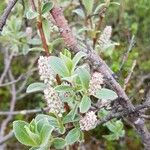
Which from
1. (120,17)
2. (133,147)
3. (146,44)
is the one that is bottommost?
(133,147)

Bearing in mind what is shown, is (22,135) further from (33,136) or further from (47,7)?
(47,7)

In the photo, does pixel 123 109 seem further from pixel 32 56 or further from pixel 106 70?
pixel 32 56

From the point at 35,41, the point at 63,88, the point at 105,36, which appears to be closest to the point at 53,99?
the point at 63,88

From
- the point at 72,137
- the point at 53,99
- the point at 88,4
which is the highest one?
the point at 88,4

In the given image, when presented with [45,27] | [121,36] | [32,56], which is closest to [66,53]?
[45,27]

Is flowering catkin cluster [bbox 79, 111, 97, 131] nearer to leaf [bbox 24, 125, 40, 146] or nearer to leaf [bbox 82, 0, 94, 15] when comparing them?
leaf [bbox 24, 125, 40, 146]
